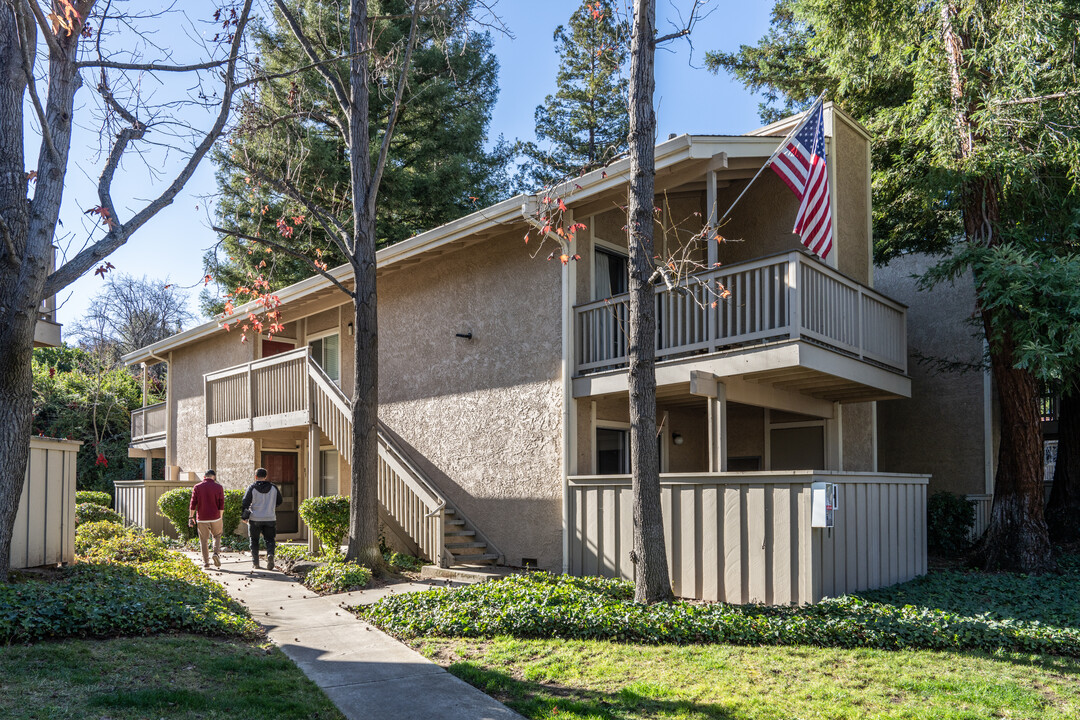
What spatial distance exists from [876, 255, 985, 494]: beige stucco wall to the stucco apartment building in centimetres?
399

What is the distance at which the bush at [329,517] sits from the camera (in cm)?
1279

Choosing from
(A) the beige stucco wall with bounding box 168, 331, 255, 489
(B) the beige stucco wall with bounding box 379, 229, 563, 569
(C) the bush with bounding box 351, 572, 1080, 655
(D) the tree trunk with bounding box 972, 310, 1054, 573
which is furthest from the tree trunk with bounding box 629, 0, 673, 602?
(A) the beige stucco wall with bounding box 168, 331, 255, 489

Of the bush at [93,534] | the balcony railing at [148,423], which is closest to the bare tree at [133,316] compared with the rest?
the balcony railing at [148,423]

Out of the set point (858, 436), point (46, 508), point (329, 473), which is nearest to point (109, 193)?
point (46, 508)

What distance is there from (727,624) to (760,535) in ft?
5.52

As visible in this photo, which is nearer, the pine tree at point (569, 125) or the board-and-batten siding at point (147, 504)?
the board-and-batten siding at point (147, 504)

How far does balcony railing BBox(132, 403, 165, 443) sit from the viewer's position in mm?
23328

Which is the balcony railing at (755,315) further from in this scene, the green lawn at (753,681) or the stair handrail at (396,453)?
the green lawn at (753,681)

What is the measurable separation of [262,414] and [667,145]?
9.87 metres

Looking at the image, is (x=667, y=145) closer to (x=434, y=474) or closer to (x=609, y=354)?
(x=609, y=354)

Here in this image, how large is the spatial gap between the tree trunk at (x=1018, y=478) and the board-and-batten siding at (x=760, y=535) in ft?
6.96

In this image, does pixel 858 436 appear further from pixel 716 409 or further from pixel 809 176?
pixel 809 176

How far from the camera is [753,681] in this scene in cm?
610

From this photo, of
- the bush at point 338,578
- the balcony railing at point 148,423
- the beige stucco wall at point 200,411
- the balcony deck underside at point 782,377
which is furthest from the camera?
the balcony railing at point 148,423
